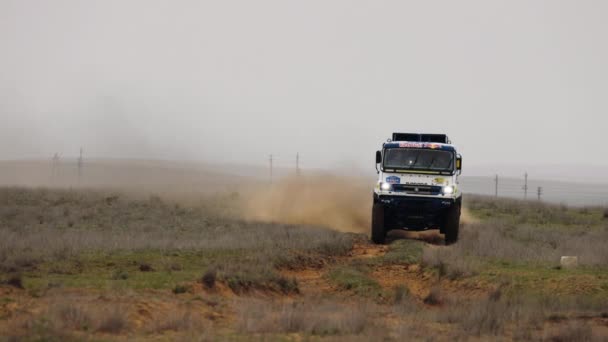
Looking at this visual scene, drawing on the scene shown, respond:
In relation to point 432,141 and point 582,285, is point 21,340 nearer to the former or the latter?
point 582,285

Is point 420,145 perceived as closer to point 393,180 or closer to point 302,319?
point 393,180

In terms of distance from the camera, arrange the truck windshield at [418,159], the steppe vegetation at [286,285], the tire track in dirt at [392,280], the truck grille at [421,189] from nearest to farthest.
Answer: the steppe vegetation at [286,285] → the tire track in dirt at [392,280] → the truck grille at [421,189] → the truck windshield at [418,159]

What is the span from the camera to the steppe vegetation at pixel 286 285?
39.9 ft

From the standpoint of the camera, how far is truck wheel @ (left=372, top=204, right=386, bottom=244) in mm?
26516

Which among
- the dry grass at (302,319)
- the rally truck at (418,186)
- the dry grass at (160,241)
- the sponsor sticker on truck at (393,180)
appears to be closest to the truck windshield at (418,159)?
the rally truck at (418,186)

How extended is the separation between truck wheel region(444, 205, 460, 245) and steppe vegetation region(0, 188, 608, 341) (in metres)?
0.44

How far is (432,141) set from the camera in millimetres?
27688

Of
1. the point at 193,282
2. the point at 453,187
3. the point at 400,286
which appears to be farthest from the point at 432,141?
the point at 193,282

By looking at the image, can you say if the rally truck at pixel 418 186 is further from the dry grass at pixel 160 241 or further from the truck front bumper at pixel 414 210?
the dry grass at pixel 160 241

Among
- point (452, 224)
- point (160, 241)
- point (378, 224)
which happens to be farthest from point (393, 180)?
point (160, 241)

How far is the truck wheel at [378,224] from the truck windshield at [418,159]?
1492 millimetres

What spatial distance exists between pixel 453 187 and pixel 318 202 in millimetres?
13375

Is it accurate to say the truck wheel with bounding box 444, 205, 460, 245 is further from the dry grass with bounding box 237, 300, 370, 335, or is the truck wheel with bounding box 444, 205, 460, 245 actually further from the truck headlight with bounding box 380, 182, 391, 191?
the dry grass with bounding box 237, 300, 370, 335

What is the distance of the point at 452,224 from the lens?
26719 millimetres
